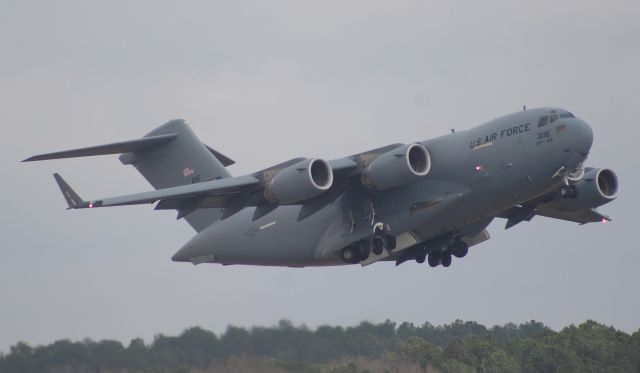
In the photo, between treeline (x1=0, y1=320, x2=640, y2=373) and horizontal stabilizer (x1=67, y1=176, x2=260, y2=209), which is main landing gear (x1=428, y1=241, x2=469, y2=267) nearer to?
treeline (x1=0, y1=320, x2=640, y2=373)

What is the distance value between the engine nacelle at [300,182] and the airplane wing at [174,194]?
0.55 metres

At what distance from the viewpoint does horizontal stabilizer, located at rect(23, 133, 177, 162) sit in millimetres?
25844

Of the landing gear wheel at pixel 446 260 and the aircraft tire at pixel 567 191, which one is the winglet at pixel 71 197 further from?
the aircraft tire at pixel 567 191

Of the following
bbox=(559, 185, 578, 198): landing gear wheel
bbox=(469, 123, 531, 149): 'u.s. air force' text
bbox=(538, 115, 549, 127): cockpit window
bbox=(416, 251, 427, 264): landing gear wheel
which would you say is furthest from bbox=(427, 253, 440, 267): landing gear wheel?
bbox=(538, 115, 549, 127): cockpit window

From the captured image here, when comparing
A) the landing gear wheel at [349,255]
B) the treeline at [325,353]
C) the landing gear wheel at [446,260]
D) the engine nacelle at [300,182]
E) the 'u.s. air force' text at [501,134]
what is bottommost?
the treeline at [325,353]

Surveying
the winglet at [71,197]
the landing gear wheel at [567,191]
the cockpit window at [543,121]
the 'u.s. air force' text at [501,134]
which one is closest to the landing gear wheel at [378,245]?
the 'u.s. air force' text at [501,134]

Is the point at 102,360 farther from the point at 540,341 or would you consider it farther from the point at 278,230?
the point at 540,341

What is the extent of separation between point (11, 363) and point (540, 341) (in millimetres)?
10860

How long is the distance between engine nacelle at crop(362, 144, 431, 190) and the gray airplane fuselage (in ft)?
1.35

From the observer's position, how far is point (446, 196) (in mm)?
24906

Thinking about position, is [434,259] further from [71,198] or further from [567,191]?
[71,198]

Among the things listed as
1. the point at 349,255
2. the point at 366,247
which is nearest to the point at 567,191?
the point at 366,247

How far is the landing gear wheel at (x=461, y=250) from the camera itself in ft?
88.7

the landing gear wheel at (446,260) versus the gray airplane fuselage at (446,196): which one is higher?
the gray airplane fuselage at (446,196)
